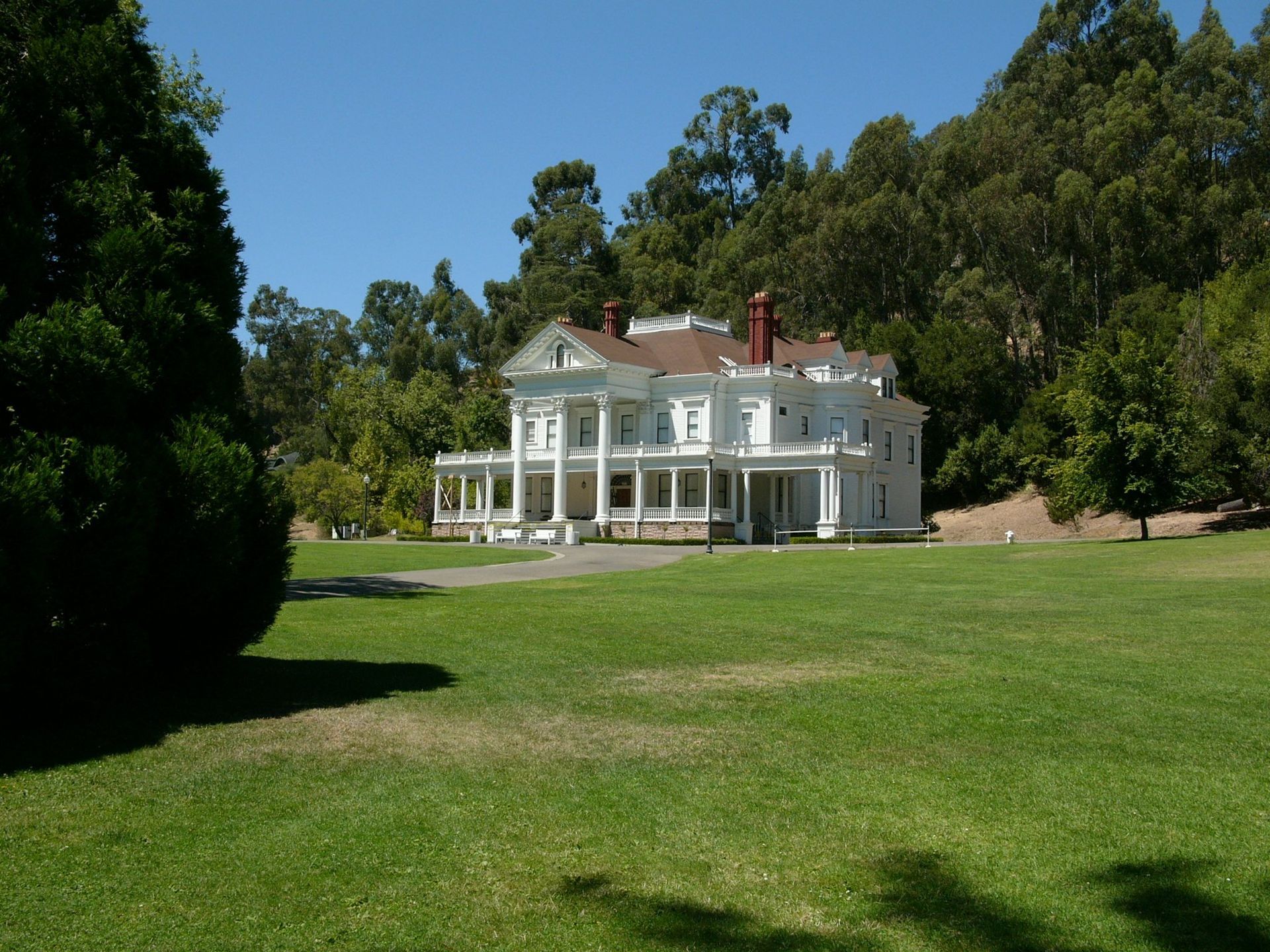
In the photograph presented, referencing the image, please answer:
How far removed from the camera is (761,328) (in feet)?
200

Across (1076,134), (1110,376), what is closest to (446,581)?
(1110,376)

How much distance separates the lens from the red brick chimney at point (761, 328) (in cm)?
6069

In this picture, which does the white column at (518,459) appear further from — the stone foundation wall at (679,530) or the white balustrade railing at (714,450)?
the stone foundation wall at (679,530)

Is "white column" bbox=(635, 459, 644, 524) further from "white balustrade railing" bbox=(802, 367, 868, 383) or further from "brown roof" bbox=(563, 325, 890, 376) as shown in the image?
"white balustrade railing" bbox=(802, 367, 868, 383)

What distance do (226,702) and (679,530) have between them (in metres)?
48.1

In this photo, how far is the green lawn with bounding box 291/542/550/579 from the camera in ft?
100

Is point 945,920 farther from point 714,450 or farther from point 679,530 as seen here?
point 679,530

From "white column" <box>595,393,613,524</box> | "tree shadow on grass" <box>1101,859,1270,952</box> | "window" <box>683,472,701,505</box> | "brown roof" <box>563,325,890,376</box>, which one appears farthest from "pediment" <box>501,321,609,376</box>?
"tree shadow on grass" <box>1101,859,1270,952</box>

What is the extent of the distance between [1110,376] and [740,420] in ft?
73.1

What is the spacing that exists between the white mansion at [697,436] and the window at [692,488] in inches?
3.1

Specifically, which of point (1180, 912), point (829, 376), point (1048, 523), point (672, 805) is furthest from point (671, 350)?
point (1180, 912)

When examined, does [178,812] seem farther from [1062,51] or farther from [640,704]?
[1062,51]

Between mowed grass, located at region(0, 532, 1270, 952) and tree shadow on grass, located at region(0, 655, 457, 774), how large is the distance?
7cm

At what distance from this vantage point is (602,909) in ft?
18.6
